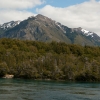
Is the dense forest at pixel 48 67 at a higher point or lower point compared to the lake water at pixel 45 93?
higher

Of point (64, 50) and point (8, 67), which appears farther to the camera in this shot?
point (64, 50)

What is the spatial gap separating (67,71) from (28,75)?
19.4 m

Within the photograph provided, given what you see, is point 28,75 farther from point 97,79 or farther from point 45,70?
point 97,79

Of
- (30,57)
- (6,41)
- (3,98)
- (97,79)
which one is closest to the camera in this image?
(3,98)

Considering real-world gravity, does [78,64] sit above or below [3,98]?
above

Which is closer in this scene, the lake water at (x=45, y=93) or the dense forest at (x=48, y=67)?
the lake water at (x=45, y=93)

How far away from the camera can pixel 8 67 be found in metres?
136

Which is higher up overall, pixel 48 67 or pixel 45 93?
pixel 48 67

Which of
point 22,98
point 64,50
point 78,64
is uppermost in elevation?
point 64,50

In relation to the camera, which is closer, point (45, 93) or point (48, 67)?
point (45, 93)

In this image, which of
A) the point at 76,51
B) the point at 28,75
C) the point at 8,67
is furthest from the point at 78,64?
the point at 76,51

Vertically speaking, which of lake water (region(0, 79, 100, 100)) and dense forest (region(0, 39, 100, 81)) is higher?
dense forest (region(0, 39, 100, 81))

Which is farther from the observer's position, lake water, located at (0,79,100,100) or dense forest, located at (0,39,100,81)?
dense forest, located at (0,39,100,81)

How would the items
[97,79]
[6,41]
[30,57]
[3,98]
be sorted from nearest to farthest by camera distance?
[3,98]
[97,79]
[30,57]
[6,41]
